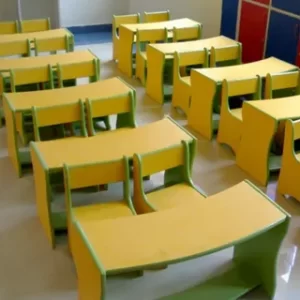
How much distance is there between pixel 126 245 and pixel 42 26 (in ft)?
15.0

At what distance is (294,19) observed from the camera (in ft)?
17.7

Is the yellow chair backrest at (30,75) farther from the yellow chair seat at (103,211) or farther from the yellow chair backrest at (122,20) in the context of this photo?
the yellow chair backrest at (122,20)

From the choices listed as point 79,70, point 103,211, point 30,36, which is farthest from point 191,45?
point 103,211

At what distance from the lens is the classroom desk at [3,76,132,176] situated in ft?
12.6

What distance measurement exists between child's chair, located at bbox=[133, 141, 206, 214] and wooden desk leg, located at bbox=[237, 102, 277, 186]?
868 millimetres

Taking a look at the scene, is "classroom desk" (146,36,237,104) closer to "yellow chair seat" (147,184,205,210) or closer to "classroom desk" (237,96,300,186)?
"classroom desk" (237,96,300,186)

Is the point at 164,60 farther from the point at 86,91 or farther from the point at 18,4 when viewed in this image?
the point at 18,4

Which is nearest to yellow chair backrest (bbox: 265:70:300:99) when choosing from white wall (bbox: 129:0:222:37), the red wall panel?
the red wall panel

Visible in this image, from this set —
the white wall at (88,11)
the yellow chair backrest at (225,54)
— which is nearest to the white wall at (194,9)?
the white wall at (88,11)

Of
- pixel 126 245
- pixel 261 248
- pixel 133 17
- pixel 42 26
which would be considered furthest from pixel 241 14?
pixel 126 245

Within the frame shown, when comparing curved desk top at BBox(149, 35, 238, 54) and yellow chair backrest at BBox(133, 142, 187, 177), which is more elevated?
curved desk top at BBox(149, 35, 238, 54)

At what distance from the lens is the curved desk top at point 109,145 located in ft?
10.3

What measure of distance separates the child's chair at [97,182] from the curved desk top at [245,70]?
182 cm

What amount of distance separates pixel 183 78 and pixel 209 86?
782 millimetres
